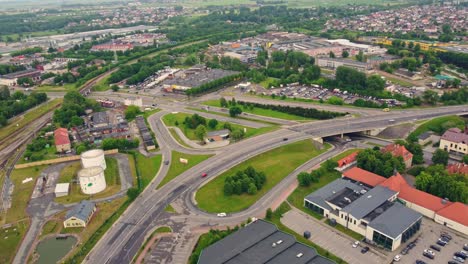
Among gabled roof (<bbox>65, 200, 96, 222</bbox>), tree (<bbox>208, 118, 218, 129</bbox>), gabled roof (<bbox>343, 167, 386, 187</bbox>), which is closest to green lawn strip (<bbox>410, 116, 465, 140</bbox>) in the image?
gabled roof (<bbox>343, 167, 386, 187</bbox>)

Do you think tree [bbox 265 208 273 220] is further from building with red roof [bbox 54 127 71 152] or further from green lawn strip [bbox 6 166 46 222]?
building with red roof [bbox 54 127 71 152]

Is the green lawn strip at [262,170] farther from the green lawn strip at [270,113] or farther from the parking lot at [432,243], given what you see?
the parking lot at [432,243]

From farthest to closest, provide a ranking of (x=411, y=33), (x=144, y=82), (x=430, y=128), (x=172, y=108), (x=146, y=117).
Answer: (x=411, y=33)
(x=144, y=82)
(x=172, y=108)
(x=146, y=117)
(x=430, y=128)

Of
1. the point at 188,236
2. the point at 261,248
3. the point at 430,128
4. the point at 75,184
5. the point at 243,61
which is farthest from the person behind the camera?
the point at 243,61

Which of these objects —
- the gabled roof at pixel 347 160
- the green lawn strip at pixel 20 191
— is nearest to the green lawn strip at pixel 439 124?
the gabled roof at pixel 347 160

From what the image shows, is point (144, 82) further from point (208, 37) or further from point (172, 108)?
point (208, 37)

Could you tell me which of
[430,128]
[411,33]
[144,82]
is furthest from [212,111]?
[411,33]
